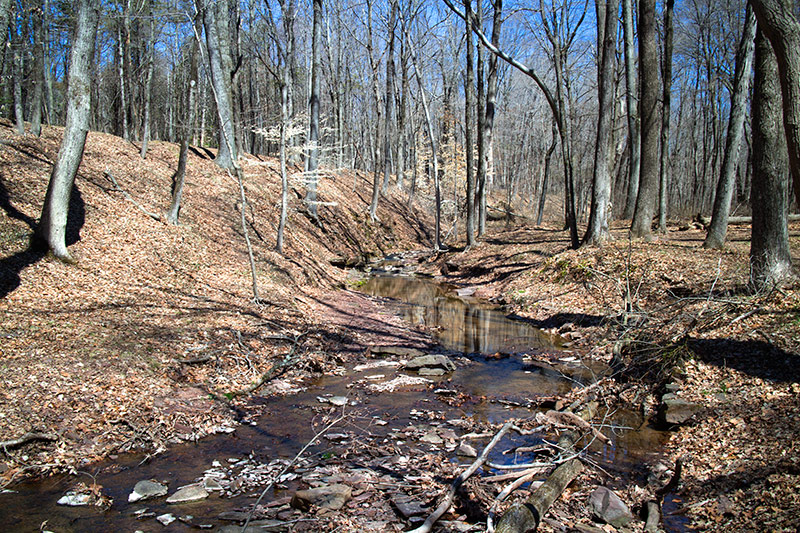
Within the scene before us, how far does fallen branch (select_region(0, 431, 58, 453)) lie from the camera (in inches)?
206

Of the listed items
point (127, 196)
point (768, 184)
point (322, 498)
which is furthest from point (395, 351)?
point (127, 196)

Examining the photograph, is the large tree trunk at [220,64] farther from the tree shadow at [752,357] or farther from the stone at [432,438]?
the tree shadow at [752,357]

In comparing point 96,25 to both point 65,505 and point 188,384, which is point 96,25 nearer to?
point 188,384

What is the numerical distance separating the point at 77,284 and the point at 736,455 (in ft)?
35.5

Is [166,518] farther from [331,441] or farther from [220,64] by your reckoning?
[220,64]

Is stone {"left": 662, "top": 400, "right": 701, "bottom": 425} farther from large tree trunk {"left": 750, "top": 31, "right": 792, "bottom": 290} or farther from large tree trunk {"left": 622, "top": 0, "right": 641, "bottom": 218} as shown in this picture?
large tree trunk {"left": 622, "top": 0, "right": 641, "bottom": 218}

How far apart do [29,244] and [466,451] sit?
9496mm

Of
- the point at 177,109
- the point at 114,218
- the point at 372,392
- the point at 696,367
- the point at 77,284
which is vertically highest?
the point at 177,109

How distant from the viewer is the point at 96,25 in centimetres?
971

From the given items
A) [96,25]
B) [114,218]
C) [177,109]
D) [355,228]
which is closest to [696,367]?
[96,25]

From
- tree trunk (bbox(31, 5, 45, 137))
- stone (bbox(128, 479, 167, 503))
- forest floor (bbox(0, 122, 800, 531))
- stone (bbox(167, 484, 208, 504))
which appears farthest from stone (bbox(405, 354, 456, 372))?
tree trunk (bbox(31, 5, 45, 137))

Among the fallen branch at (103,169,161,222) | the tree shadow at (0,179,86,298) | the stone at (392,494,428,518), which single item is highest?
the fallen branch at (103,169,161,222)

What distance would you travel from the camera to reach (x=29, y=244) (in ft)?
31.8

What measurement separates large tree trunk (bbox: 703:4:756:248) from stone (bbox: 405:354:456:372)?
832cm
